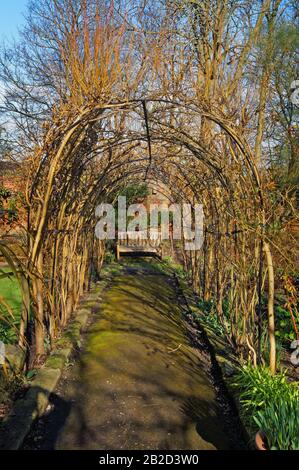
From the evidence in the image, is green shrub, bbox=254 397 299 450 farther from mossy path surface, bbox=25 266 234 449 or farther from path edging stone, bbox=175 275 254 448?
mossy path surface, bbox=25 266 234 449

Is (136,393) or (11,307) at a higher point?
(11,307)

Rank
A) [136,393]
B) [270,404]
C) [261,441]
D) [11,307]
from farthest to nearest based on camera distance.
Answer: [11,307], [136,393], [270,404], [261,441]

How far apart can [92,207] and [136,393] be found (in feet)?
12.2

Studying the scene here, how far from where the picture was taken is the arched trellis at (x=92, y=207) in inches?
143

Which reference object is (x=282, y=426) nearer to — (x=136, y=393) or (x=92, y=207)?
(x=136, y=393)

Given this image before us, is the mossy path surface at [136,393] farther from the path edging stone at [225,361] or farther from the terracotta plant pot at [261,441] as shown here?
the terracotta plant pot at [261,441]

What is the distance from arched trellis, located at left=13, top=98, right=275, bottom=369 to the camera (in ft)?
11.9

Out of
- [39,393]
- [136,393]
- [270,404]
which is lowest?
[136,393]

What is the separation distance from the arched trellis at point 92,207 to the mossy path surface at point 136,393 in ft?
1.81

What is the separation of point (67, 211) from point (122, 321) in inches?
66.4

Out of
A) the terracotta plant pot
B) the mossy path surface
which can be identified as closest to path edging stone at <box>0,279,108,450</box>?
the mossy path surface

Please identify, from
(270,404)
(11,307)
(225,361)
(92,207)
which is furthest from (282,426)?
(92,207)

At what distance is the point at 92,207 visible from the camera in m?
6.74
